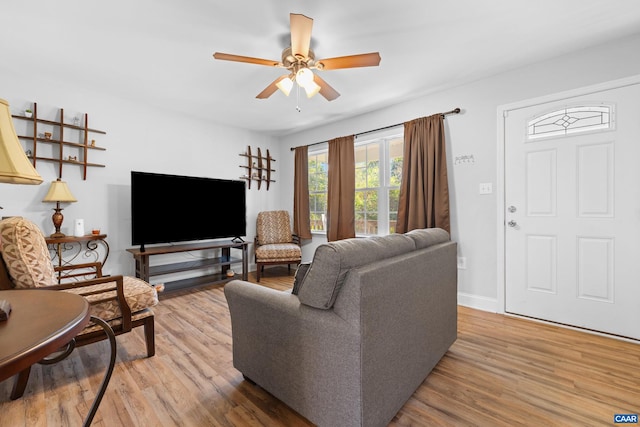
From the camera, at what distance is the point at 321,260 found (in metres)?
1.28

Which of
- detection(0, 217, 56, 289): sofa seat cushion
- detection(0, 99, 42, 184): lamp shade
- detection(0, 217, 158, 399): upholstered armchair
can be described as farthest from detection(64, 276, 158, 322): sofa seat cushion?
detection(0, 99, 42, 184): lamp shade

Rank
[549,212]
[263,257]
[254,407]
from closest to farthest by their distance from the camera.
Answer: [254,407]
[549,212]
[263,257]

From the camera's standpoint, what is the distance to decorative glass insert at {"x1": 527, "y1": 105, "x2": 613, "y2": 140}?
243 centimetres

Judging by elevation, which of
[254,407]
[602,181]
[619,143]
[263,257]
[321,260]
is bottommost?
[254,407]

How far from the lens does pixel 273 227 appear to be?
4.87 meters

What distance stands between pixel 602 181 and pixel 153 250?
4515 millimetres

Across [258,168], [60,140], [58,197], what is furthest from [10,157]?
[258,168]

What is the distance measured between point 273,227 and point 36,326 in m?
4.06

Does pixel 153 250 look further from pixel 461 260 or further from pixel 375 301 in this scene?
pixel 461 260

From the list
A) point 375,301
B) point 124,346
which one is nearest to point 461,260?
point 375,301

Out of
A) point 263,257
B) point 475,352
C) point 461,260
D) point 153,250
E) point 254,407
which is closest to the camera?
point 254,407

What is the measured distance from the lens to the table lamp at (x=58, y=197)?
293 centimetres

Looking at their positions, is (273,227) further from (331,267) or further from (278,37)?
(331,267)

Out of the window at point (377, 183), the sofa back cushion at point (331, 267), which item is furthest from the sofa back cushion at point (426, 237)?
the window at point (377, 183)
